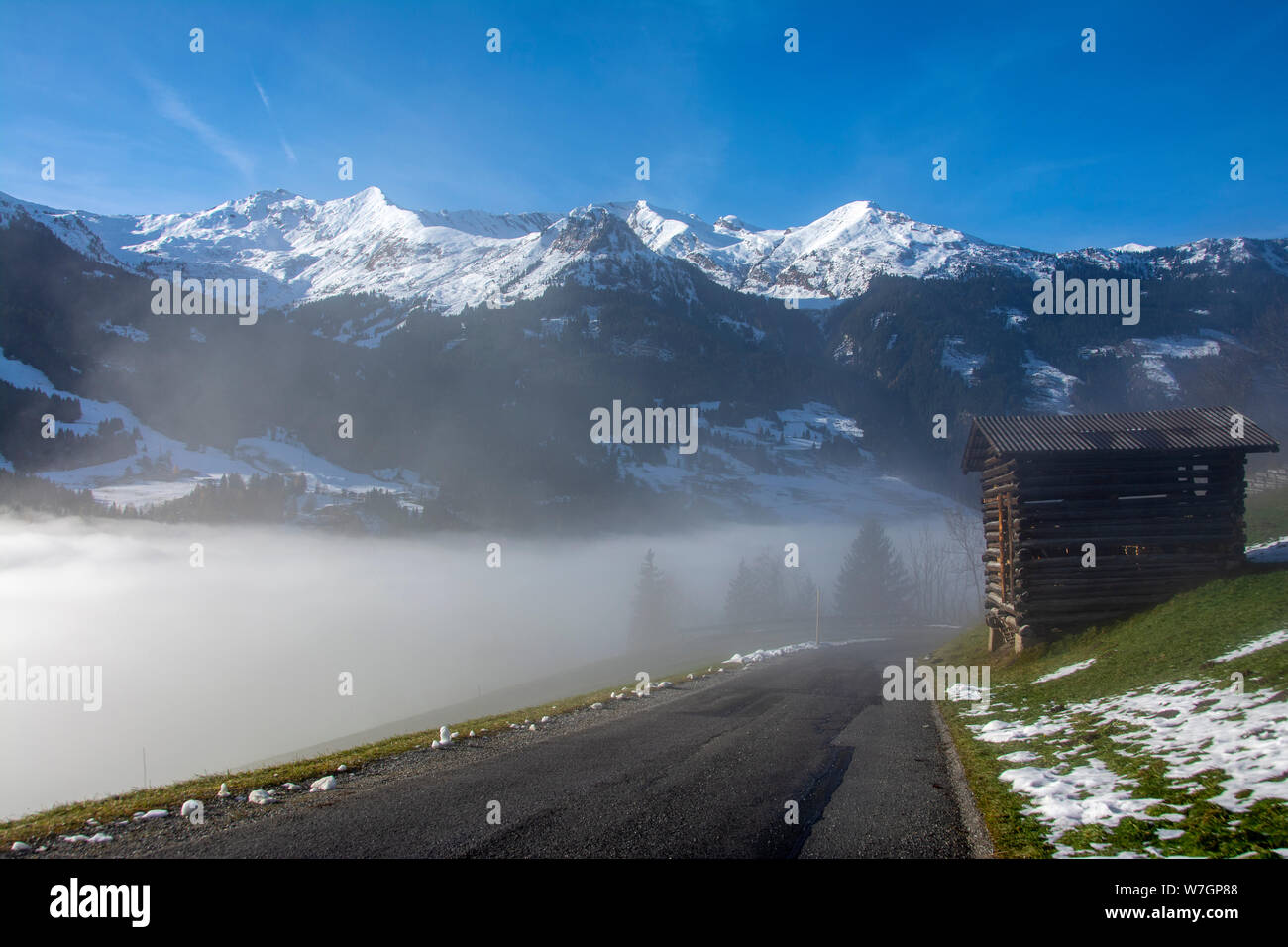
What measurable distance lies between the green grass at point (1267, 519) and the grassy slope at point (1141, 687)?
A: 10.9 m

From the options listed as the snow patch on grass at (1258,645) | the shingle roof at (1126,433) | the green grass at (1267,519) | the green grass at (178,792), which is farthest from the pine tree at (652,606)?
the green grass at (178,792)

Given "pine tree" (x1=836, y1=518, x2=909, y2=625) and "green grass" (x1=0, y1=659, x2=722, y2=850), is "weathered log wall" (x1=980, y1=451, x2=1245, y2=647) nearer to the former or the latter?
"green grass" (x1=0, y1=659, x2=722, y2=850)

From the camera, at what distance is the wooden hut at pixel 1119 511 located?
22.8 meters

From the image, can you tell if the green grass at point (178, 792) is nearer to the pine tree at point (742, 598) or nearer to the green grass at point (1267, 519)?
the green grass at point (1267, 519)

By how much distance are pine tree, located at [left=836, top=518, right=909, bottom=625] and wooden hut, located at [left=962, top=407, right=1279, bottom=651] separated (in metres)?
89.4

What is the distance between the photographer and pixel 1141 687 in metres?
14.6

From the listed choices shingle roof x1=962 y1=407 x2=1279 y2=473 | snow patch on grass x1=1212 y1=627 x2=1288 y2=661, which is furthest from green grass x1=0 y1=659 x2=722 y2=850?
shingle roof x1=962 y1=407 x2=1279 y2=473

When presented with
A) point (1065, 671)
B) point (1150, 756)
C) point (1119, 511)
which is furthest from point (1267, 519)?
point (1150, 756)

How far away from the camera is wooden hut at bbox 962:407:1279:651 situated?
896 inches

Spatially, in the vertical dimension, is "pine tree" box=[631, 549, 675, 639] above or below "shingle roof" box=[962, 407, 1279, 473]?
below

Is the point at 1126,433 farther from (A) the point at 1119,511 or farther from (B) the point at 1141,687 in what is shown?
(B) the point at 1141,687

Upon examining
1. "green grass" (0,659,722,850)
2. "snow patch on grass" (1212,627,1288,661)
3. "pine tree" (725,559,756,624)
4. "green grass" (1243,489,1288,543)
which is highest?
"green grass" (1243,489,1288,543)

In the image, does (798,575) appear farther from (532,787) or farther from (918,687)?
(532,787)

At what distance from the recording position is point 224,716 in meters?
124
